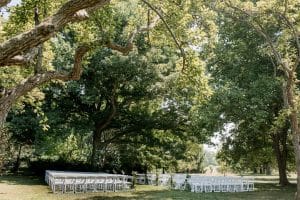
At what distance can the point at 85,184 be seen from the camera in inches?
863

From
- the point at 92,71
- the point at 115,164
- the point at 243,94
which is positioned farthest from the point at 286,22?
the point at 115,164

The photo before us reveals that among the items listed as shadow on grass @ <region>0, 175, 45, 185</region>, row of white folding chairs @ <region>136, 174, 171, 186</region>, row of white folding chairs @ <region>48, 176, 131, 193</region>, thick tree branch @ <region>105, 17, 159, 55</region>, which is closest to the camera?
thick tree branch @ <region>105, 17, 159, 55</region>

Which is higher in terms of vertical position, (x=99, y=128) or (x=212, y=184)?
(x=99, y=128)

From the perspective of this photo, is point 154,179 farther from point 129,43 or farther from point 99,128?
point 129,43

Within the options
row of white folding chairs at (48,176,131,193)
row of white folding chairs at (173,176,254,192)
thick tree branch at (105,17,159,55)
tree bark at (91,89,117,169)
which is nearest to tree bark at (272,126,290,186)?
row of white folding chairs at (173,176,254,192)

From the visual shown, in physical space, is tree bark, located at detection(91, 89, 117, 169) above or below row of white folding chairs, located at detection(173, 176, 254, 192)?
above

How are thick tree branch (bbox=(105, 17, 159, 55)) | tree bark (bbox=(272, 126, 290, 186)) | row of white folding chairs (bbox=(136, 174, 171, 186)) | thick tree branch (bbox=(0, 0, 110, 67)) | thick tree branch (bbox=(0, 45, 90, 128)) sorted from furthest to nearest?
tree bark (bbox=(272, 126, 290, 186)), row of white folding chairs (bbox=(136, 174, 171, 186)), thick tree branch (bbox=(105, 17, 159, 55)), thick tree branch (bbox=(0, 45, 90, 128)), thick tree branch (bbox=(0, 0, 110, 67))

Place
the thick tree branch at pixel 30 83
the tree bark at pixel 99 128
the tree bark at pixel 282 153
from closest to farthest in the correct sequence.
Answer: the thick tree branch at pixel 30 83
the tree bark at pixel 282 153
the tree bark at pixel 99 128

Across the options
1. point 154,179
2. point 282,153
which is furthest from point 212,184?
point 282,153

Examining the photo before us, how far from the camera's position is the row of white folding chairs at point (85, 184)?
20969 mm

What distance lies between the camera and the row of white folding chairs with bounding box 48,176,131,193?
68.8 ft

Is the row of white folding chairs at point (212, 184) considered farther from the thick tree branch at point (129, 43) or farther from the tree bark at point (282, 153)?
the thick tree branch at point (129, 43)

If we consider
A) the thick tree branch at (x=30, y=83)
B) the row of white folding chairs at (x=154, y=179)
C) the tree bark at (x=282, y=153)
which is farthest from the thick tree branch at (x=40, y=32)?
the tree bark at (x=282, y=153)

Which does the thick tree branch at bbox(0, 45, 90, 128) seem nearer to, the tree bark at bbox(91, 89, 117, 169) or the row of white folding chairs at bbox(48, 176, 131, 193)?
the row of white folding chairs at bbox(48, 176, 131, 193)
